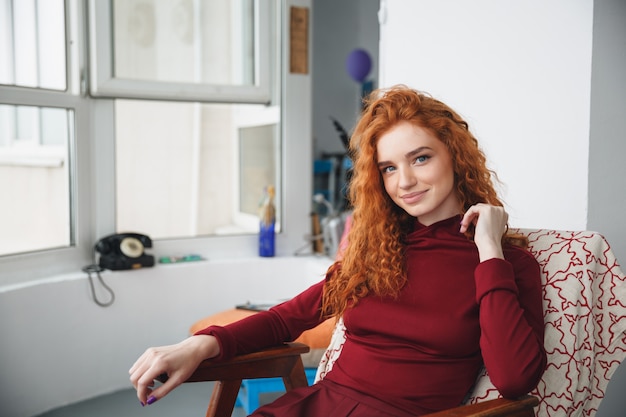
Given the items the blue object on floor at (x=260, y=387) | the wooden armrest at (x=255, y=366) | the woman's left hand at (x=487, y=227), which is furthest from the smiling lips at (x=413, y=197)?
the blue object on floor at (x=260, y=387)

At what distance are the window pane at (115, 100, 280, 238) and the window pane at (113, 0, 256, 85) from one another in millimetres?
178

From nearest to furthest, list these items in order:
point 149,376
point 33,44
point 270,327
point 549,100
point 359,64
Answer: point 149,376 → point 270,327 → point 549,100 → point 33,44 → point 359,64

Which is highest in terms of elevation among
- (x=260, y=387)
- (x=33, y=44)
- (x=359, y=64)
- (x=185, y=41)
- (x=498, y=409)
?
(x=359, y=64)

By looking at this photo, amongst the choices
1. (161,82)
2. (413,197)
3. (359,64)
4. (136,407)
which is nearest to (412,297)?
(413,197)

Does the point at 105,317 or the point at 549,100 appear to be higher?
the point at 549,100

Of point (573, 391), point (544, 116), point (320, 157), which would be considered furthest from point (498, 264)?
point (320, 157)

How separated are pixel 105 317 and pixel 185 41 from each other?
1.42 metres

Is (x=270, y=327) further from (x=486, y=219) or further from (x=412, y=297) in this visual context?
(x=486, y=219)

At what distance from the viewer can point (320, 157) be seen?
191 inches

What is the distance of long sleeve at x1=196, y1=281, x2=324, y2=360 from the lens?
1.37 m

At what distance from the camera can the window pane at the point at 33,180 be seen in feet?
8.50

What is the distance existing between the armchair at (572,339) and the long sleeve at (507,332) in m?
0.11

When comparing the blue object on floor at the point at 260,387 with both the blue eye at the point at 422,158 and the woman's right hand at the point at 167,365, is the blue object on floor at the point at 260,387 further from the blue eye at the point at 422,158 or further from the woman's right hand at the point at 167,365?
the blue eye at the point at 422,158

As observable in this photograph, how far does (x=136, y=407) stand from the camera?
268 centimetres
